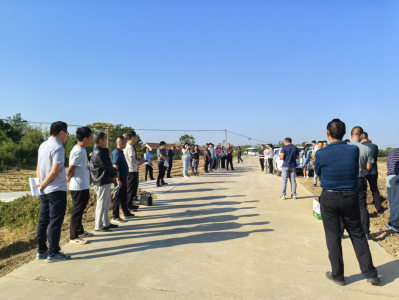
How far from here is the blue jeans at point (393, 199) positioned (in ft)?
17.5

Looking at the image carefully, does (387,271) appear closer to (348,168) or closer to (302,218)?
(348,168)

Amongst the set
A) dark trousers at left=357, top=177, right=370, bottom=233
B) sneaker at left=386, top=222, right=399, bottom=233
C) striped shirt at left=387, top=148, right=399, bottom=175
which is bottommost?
sneaker at left=386, top=222, right=399, bottom=233

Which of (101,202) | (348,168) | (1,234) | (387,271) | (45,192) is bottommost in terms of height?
(1,234)

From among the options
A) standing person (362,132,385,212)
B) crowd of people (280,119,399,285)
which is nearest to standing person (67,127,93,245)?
crowd of people (280,119,399,285)

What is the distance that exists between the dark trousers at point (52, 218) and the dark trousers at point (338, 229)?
11.6 feet

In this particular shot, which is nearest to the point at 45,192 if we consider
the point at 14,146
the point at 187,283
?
the point at 187,283

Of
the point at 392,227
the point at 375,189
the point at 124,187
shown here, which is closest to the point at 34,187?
the point at 124,187

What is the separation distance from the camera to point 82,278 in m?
3.37

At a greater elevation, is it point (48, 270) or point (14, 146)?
point (14, 146)

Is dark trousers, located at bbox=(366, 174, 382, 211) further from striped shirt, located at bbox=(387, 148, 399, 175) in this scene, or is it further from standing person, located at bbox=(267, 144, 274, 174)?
standing person, located at bbox=(267, 144, 274, 174)

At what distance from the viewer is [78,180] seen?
4.69 m

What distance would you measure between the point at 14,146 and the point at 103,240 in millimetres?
28867

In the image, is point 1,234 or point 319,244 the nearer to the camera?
point 319,244

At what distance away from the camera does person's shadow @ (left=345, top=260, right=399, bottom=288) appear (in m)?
3.35
